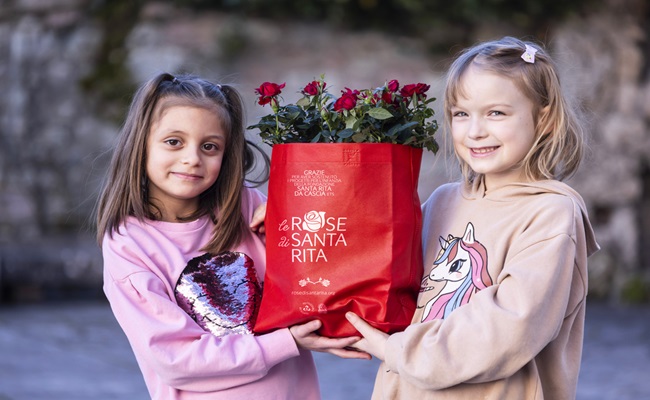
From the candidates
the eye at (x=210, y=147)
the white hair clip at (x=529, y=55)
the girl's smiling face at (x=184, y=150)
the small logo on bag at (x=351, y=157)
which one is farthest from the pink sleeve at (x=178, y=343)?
the white hair clip at (x=529, y=55)

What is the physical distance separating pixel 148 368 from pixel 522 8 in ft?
21.8

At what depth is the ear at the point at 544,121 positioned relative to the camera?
2057 mm

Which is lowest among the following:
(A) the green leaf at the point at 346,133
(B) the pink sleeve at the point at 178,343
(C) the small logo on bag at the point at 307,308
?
(B) the pink sleeve at the point at 178,343

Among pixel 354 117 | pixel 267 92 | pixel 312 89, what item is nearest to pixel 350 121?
pixel 354 117

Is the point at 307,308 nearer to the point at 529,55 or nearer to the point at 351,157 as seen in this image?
the point at 351,157

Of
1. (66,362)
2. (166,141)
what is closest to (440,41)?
(66,362)

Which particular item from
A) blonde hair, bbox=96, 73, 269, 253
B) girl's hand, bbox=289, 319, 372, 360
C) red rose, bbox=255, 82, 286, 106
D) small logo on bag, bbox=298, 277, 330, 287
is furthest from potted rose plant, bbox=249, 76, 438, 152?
girl's hand, bbox=289, 319, 372, 360

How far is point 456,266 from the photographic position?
2080 mm

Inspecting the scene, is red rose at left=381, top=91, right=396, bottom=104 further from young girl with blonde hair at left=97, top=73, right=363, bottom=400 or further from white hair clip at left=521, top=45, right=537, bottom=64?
young girl with blonde hair at left=97, top=73, right=363, bottom=400

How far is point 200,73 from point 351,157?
589cm

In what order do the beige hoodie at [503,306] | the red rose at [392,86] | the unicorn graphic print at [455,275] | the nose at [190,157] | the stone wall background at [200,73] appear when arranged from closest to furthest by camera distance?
the beige hoodie at [503,306]
the unicorn graphic print at [455,275]
the red rose at [392,86]
the nose at [190,157]
the stone wall background at [200,73]

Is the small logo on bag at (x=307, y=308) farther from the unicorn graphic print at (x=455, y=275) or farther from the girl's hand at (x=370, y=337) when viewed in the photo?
the unicorn graphic print at (x=455, y=275)

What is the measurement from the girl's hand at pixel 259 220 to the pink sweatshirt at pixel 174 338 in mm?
160

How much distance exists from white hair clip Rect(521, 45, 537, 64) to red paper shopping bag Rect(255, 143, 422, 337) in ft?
1.10
